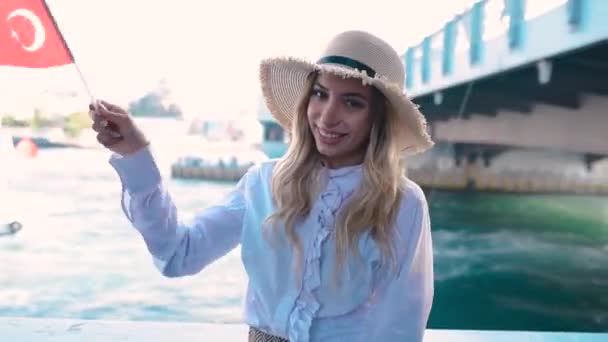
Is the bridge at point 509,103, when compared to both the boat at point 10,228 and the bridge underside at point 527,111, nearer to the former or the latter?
the bridge underside at point 527,111

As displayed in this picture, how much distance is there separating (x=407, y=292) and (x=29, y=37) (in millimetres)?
837

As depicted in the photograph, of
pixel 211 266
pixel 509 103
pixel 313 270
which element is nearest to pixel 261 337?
pixel 313 270

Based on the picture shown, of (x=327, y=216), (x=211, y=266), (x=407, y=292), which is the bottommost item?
(x=211, y=266)

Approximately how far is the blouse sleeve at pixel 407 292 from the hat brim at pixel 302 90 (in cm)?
12

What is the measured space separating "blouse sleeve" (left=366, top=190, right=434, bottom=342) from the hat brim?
12 cm

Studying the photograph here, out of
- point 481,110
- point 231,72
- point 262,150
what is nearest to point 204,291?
point 262,150

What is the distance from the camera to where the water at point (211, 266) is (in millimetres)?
2404

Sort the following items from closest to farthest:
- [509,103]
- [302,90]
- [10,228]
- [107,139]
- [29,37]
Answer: [107,139] < [302,90] < [29,37] < [10,228] < [509,103]

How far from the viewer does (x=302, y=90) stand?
1133 millimetres

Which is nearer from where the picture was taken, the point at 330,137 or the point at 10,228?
the point at 330,137

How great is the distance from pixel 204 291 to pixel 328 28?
1.06 meters

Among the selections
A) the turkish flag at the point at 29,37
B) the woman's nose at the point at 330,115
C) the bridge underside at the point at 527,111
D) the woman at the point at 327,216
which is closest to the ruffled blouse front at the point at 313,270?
the woman at the point at 327,216

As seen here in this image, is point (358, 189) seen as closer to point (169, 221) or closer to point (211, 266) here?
point (169, 221)

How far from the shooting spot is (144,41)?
2373mm
